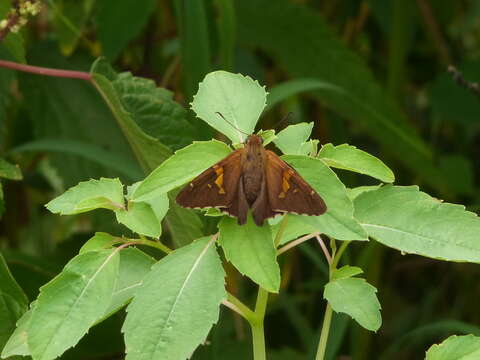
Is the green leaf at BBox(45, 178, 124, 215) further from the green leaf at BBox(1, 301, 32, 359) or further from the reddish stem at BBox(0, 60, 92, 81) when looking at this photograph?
the reddish stem at BBox(0, 60, 92, 81)

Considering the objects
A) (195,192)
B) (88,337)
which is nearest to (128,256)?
(195,192)

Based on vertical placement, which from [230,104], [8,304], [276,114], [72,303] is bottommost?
[276,114]

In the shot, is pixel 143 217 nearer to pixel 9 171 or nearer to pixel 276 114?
pixel 9 171

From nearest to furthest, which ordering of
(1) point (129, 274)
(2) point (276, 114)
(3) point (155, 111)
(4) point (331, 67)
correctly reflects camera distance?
(1) point (129, 274) < (3) point (155, 111) < (4) point (331, 67) < (2) point (276, 114)

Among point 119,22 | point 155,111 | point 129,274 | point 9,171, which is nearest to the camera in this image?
point 129,274

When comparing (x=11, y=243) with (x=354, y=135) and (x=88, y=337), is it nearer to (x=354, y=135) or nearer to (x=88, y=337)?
(x=88, y=337)

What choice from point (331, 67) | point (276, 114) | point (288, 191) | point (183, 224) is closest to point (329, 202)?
point (288, 191)

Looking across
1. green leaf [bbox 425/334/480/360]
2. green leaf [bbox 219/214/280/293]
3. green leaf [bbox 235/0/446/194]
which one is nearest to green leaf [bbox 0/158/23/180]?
green leaf [bbox 219/214/280/293]
